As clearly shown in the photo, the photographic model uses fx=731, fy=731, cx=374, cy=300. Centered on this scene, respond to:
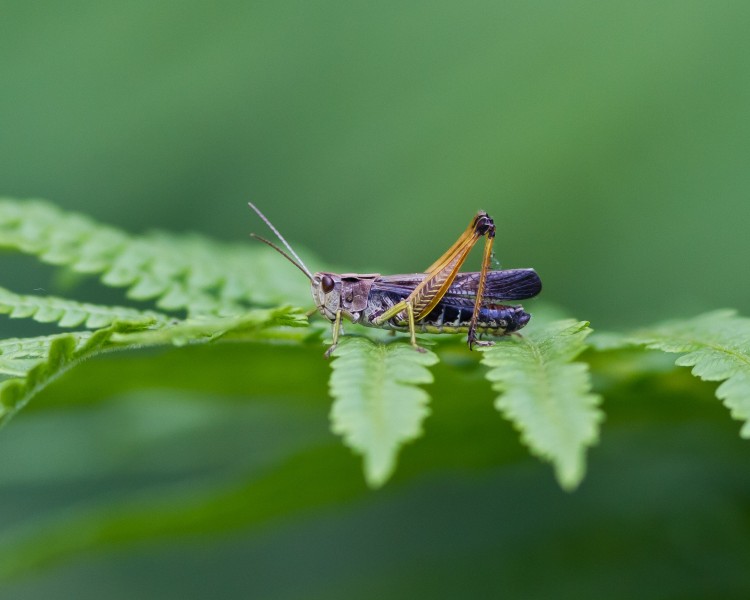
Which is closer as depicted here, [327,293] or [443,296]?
[443,296]

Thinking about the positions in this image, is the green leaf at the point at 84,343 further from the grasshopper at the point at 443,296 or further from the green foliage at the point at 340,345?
the grasshopper at the point at 443,296

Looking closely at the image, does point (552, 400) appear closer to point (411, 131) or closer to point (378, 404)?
point (378, 404)

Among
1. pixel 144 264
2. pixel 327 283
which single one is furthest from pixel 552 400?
pixel 144 264

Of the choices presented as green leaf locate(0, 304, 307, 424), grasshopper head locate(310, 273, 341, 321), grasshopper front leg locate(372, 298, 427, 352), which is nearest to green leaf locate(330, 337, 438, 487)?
green leaf locate(0, 304, 307, 424)

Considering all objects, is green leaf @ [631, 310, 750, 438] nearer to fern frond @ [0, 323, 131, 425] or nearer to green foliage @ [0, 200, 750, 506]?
green foliage @ [0, 200, 750, 506]

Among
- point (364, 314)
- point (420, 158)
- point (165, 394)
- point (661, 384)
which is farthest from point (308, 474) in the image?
point (420, 158)

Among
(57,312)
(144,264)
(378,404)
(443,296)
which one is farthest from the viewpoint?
(144,264)
